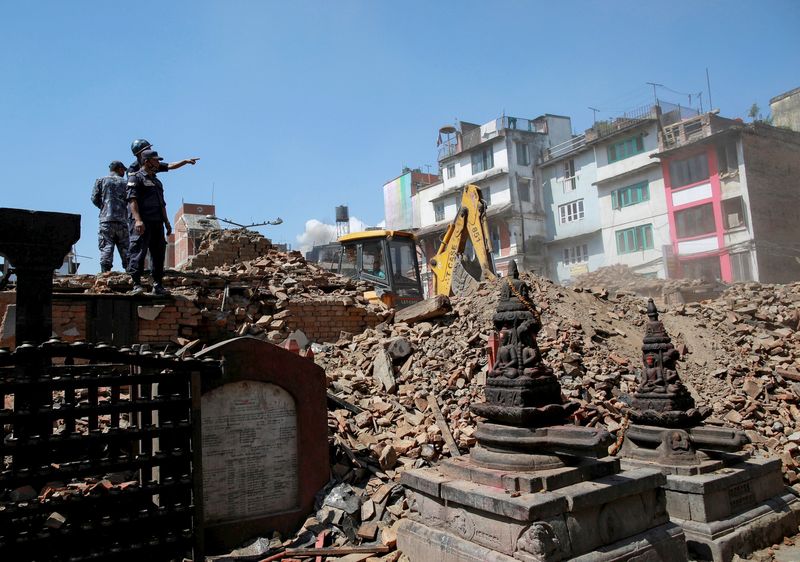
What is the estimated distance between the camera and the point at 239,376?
5.54 m

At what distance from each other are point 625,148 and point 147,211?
2942 cm

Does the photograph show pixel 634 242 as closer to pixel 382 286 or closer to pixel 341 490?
pixel 382 286

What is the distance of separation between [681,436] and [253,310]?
27.6 feet

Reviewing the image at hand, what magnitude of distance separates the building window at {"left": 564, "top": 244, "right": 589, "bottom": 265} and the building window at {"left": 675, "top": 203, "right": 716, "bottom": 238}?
6.38m

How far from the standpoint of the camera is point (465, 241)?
1552 cm

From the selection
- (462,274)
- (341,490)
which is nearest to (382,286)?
(462,274)

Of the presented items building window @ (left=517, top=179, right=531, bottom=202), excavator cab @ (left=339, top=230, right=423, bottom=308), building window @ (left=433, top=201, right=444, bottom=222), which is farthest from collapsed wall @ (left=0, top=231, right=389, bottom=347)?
building window @ (left=433, top=201, right=444, bottom=222)

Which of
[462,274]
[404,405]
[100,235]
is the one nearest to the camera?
[404,405]

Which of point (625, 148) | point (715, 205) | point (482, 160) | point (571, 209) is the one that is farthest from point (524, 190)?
point (715, 205)

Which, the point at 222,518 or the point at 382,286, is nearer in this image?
the point at 222,518

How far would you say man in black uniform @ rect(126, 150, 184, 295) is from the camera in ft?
28.9

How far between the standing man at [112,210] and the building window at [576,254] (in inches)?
1144

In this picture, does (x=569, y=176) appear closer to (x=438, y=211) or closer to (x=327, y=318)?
(x=438, y=211)

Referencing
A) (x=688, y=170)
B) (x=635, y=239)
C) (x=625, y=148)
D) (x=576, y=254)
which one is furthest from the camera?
(x=576, y=254)
